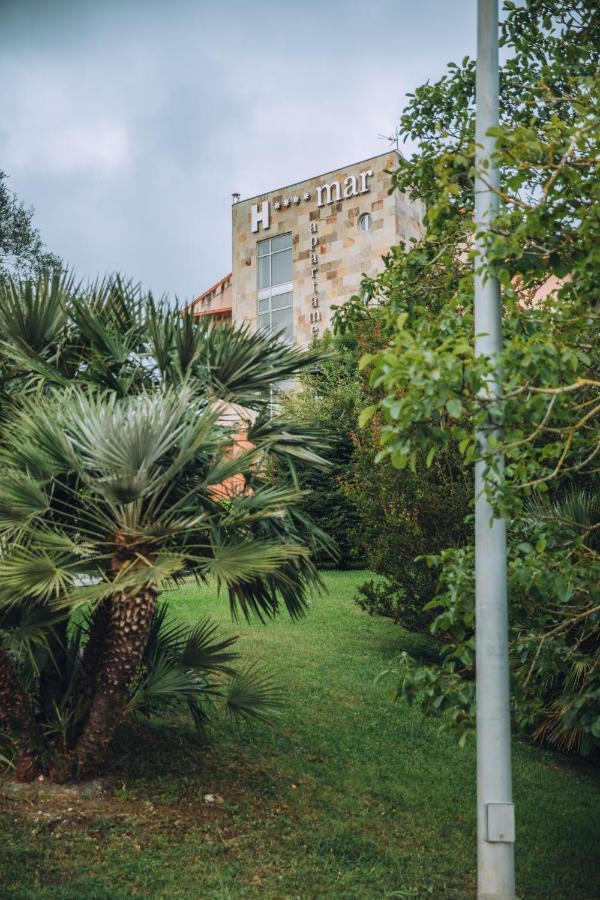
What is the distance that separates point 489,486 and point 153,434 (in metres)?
2.31

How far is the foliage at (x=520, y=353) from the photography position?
371 centimetres

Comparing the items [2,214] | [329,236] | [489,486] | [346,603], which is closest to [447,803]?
[489,486]

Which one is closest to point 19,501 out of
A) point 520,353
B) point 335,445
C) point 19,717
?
point 19,717

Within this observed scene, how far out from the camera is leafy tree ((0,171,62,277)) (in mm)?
23641

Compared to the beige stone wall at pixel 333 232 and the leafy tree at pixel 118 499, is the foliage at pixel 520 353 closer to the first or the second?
the leafy tree at pixel 118 499

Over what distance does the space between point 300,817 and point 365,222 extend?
2469cm

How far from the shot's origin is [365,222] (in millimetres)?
28766

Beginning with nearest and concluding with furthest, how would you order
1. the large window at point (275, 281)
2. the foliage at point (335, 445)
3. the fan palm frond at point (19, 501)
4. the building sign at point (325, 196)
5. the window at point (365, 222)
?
1. the fan palm frond at point (19, 501)
2. the foliage at point (335, 445)
3. the window at point (365, 222)
4. the building sign at point (325, 196)
5. the large window at point (275, 281)

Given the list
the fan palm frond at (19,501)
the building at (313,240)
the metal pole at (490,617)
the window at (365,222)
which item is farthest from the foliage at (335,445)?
the metal pole at (490,617)

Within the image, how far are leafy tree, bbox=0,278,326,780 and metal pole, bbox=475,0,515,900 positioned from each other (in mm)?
1668

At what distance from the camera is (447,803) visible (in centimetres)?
743

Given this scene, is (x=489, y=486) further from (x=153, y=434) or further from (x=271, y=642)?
(x=271, y=642)

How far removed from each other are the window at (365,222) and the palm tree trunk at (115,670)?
958 inches

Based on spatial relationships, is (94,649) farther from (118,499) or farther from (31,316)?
(31,316)
